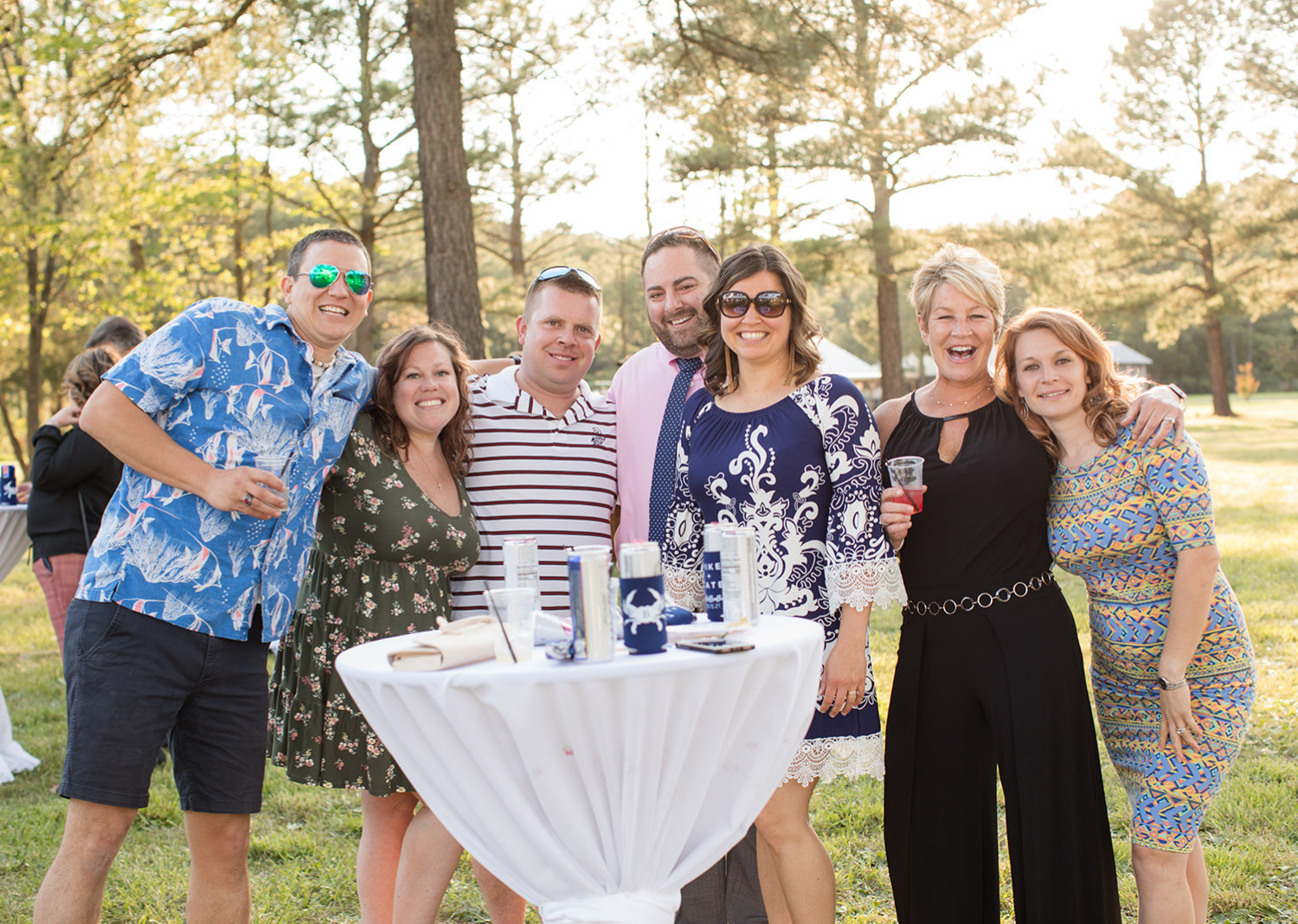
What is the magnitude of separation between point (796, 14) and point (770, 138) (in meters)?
7.94

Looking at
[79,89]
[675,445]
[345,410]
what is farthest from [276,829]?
[79,89]

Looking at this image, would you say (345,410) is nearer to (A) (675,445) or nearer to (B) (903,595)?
(A) (675,445)

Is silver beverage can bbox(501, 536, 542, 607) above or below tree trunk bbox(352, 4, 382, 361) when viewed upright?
below

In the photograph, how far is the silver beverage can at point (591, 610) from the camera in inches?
75.2

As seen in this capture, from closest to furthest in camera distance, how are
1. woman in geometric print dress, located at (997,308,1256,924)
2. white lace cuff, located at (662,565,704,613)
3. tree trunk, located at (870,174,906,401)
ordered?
1. woman in geometric print dress, located at (997,308,1256,924)
2. white lace cuff, located at (662,565,704,613)
3. tree trunk, located at (870,174,906,401)

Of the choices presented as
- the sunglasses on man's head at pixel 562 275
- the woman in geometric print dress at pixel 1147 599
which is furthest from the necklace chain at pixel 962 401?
the sunglasses on man's head at pixel 562 275

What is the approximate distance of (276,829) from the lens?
4.49 metres

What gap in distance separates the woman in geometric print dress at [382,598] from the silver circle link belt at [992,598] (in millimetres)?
1484

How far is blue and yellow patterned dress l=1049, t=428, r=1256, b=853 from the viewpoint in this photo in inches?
109

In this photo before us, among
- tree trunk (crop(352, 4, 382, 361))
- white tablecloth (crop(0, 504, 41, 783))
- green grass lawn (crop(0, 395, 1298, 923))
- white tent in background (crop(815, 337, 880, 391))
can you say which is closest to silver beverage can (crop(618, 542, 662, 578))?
green grass lawn (crop(0, 395, 1298, 923))

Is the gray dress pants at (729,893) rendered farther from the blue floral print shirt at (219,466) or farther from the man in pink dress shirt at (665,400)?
the blue floral print shirt at (219,466)

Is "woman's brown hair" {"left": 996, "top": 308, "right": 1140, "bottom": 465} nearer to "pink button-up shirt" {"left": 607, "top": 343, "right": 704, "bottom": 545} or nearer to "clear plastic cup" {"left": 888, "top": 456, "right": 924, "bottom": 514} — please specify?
"clear plastic cup" {"left": 888, "top": 456, "right": 924, "bottom": 514}

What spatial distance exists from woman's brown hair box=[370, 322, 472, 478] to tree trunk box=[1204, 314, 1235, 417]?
119ft

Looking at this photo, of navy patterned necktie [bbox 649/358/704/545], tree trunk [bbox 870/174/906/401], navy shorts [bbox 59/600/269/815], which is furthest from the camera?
tree trunk [bbox 870/174/906/401]
